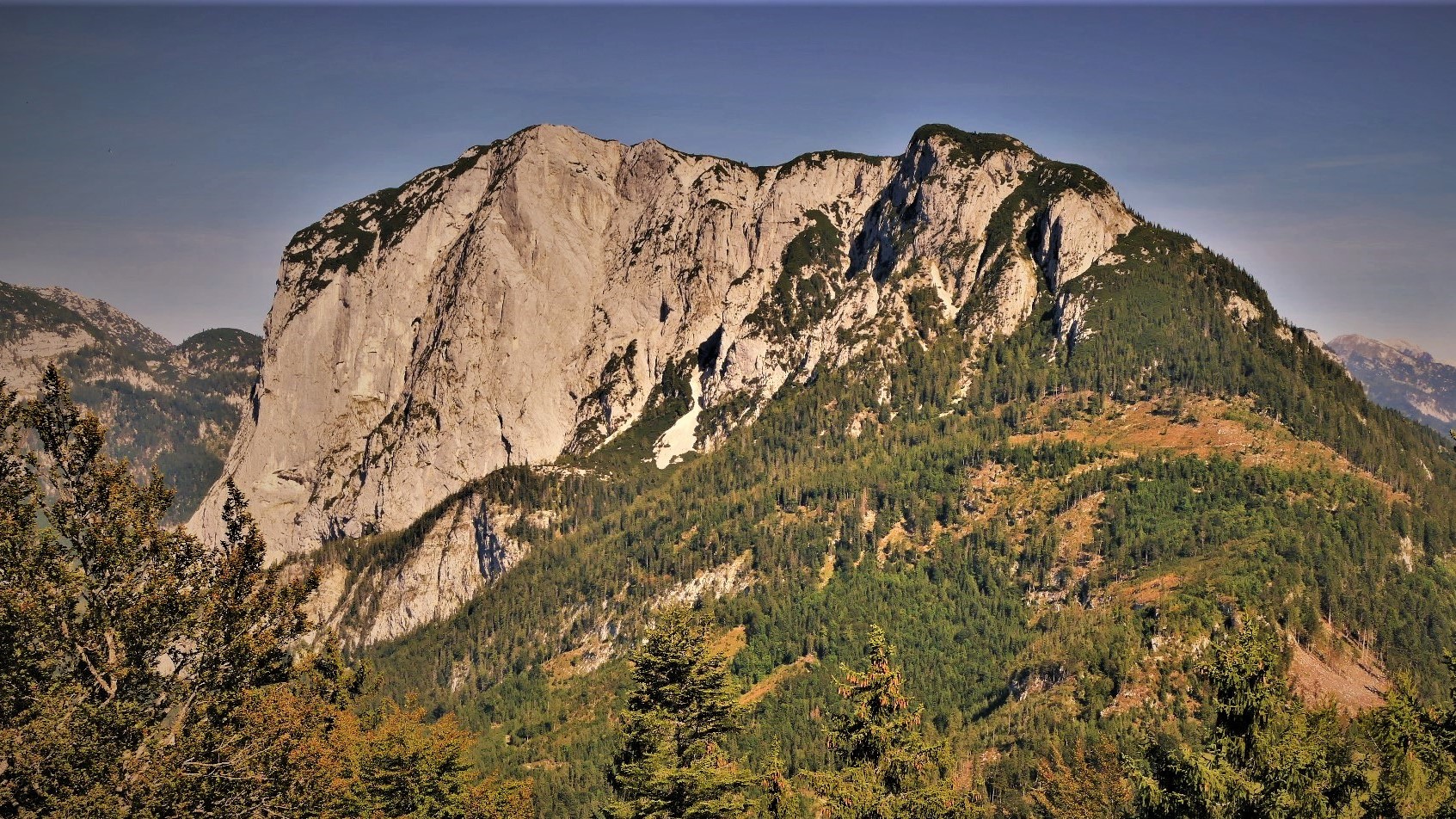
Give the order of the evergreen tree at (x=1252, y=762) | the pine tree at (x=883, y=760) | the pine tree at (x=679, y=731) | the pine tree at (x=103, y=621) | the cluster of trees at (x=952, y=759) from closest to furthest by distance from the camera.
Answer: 1. the pine tree at (x=103, y=621)
2. the evergreen tree at (x=1252, y=762)
3. the cluster of trees at (x=952, y=759)
4. the pine tree at (x=883, y=760)
5. the pine tree at (x=679, y=731)

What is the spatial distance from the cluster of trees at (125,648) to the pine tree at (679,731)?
632 inches

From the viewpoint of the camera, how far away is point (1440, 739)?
123ft

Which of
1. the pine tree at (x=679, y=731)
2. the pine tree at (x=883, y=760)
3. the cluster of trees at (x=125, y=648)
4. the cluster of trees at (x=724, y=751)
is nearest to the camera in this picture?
the cluster of trees at (x=125, y=648)

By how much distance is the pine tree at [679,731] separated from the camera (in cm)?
4319

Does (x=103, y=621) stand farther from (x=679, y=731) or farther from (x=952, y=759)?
(x=952, y=759)

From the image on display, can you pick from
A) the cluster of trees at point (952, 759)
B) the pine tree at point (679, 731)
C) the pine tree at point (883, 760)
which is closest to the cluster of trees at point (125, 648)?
the pine tree at point (679, 731)

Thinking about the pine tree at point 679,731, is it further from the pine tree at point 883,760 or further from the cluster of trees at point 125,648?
the cluster of trees at point 125,648

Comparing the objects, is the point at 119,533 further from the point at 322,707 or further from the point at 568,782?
the point at 568,782

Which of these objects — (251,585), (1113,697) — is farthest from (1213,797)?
(1113,697)

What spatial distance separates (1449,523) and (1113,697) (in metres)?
103

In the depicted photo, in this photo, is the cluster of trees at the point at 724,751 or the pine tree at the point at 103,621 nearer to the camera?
the pine tree at the point at 103,621

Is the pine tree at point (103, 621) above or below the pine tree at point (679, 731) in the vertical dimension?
above

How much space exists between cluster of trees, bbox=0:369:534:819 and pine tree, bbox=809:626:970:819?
59.8 ft

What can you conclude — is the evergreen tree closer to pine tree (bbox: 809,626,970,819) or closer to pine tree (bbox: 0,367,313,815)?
pine tree (bbox: 809,626,970,819)
